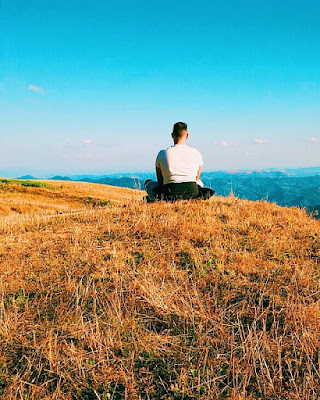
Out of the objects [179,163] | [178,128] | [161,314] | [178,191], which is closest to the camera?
[161,314]

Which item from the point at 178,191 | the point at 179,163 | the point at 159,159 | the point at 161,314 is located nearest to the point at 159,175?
the point at 159,159

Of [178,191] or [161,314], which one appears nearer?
[161,314]

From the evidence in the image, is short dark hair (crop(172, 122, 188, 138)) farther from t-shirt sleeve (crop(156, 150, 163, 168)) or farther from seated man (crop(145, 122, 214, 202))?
t-shirt sleeve (crop(156, 150, 163, 168))

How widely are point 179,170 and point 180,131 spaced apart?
3.97 feet

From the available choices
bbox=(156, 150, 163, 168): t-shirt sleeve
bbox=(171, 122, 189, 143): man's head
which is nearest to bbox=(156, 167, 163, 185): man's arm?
bbox=(156, 150, 163, 168): t-shirt sleeve

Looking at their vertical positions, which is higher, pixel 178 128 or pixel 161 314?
pixel 178 128

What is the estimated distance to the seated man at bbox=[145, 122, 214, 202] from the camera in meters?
8.26

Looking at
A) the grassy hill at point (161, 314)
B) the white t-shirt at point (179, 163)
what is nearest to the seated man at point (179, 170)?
the white t-shirt at point (179, 163)

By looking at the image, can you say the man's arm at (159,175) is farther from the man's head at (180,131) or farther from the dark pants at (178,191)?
the man's head at (180,131)

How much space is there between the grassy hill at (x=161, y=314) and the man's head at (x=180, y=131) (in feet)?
10.8

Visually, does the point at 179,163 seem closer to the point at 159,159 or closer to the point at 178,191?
the point at 159,159

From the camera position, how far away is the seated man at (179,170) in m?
8.26

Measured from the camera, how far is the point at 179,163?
8.29m

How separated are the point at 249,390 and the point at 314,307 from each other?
1.52m
